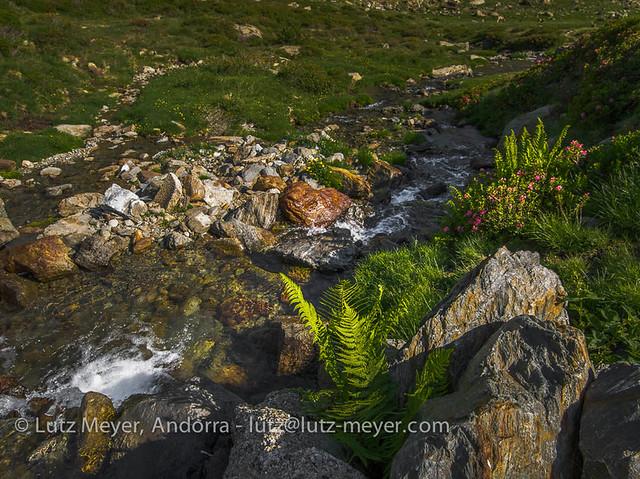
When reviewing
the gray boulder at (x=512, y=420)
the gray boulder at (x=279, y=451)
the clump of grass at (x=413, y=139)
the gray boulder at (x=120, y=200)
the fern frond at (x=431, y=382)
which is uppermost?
the gray boulder at (x=512, y=420)

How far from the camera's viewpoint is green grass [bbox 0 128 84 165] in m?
17.6

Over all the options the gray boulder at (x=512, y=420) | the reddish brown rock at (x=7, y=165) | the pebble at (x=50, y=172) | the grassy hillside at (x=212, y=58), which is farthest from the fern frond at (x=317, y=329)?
the reddish brown rock at (x=7, y=165)

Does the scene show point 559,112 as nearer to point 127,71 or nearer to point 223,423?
point 223,423

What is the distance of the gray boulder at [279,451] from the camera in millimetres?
3906

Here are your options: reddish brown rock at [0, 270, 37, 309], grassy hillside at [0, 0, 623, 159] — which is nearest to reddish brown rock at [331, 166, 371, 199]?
grassy hillside at [0, 0, 623, 159]

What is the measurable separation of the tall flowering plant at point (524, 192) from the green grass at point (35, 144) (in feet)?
56.4

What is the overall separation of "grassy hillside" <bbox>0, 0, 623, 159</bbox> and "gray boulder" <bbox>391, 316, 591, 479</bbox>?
1808cm

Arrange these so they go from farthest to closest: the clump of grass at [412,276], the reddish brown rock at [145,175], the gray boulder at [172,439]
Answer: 1. the reddish brown rock at [145,175]
2. the clump of grass at [412,276]
3. the gray boulder at [172,439]

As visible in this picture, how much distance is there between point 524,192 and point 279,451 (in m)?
6.94

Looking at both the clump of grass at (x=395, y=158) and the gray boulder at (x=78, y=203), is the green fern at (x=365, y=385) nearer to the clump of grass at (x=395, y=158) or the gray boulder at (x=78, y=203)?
the gray boulder at (x=78, y=203)

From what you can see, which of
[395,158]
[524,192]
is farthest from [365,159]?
[524,192]

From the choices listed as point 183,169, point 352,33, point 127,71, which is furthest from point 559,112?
point 352,33

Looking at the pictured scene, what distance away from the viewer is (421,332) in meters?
5.09

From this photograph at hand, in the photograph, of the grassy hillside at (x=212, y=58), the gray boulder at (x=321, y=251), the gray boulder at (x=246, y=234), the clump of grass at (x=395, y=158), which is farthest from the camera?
the grassy hillside at (x=212, y=58)
